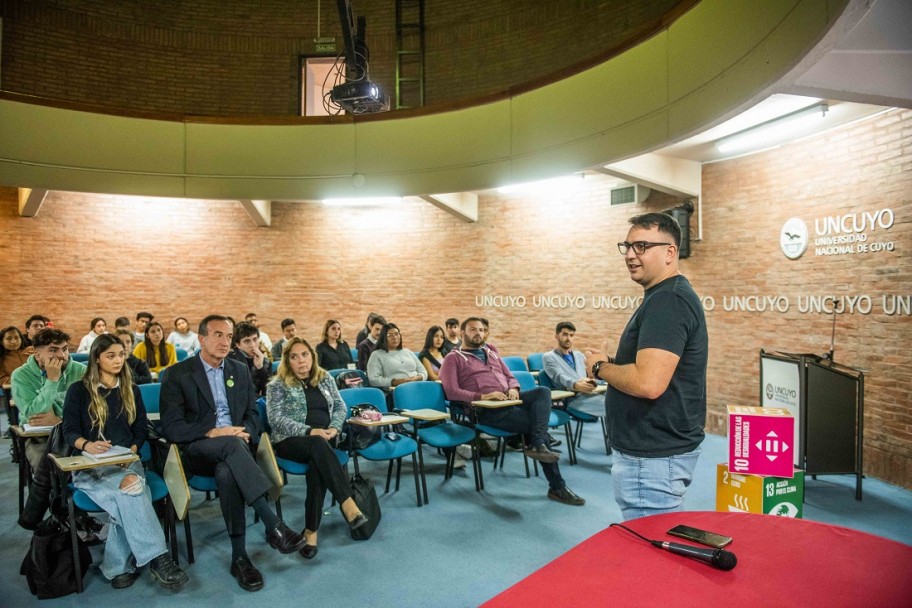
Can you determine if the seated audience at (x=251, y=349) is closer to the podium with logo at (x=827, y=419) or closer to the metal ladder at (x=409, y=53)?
the podium with logo at (x=827, y=419)

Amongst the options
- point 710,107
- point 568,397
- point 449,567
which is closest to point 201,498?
point 449,567

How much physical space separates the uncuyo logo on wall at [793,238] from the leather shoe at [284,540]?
18.2 ft

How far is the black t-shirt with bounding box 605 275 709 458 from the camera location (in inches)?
80.1

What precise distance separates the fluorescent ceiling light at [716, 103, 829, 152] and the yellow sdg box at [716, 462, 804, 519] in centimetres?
347

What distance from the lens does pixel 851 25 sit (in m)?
3.13

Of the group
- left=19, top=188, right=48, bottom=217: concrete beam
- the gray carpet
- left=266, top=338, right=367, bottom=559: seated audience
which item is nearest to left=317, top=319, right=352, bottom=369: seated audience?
the gray carpet

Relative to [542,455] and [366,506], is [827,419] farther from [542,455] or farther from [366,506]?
[366,506]

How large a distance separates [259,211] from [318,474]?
6.60 meters

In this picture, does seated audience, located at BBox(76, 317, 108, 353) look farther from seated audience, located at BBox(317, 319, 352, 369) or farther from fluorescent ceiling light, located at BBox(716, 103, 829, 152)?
fluorescent ceiling light, located at BBox(716, 103, 829, 152)

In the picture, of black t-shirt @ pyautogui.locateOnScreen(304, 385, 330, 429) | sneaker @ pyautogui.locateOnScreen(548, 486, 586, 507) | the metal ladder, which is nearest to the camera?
black t-shirt @ pyautogui.locateOnScreen(304, 385, 330, 429)

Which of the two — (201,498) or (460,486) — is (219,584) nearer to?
(201,498)

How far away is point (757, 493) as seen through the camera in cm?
308

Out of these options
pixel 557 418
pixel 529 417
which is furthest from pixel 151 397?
pixel 557 418

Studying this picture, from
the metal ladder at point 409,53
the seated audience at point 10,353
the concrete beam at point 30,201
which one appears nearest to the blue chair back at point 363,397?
the seated audience at point 10,353
